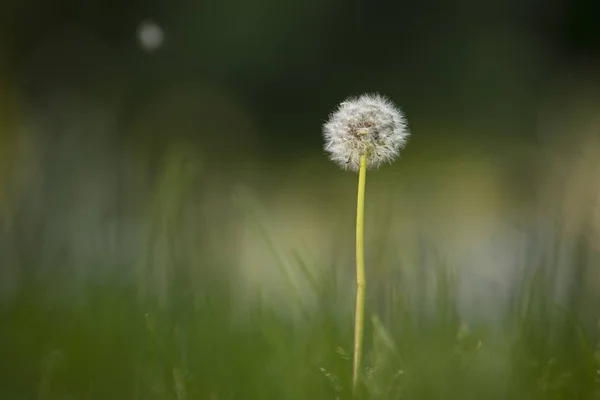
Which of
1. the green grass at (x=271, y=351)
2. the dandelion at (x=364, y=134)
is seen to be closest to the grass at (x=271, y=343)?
the green grass at (x=271, y=351)

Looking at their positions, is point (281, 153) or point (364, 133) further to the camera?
point (281, 153)

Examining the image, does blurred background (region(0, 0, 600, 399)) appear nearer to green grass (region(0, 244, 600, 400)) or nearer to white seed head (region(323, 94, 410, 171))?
green grass (region(0, 244, 600, 400))

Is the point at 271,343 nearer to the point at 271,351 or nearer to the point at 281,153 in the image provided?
the point at 271,351

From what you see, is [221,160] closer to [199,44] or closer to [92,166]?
[199,44]

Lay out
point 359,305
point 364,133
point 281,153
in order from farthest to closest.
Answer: point 281,153 < point 364,133 < point 359,305

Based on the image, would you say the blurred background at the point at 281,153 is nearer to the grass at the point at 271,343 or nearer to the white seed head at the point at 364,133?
the grass at the point at 271,343

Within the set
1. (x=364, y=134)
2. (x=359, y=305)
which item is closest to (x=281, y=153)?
(x=364, y=134)

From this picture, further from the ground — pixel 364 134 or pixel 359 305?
pixel 364 134

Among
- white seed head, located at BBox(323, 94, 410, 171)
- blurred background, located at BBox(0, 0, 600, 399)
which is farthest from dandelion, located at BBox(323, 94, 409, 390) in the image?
blurred background, located at BBox(0, 0, 600, 399)

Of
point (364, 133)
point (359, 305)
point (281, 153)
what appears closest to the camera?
point (359, 305)
